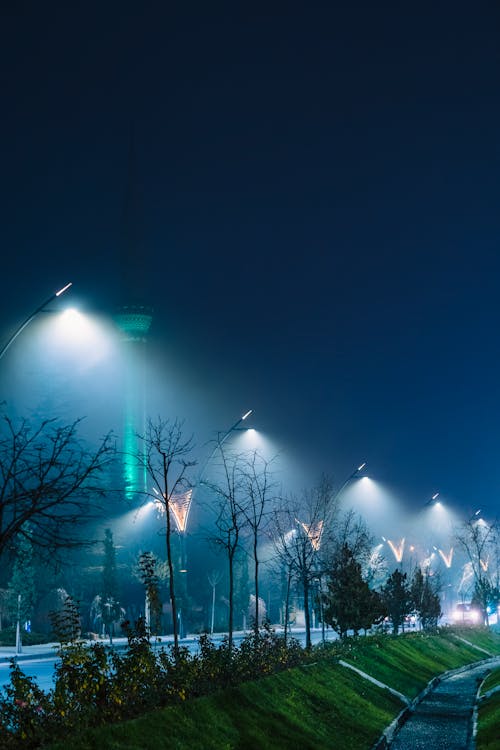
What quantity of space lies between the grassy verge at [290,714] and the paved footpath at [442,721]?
2.44 ft

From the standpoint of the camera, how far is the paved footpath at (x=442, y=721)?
92.3ft

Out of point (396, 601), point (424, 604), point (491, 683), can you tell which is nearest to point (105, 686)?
point (491, 683)

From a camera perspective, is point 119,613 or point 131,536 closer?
point 119,613

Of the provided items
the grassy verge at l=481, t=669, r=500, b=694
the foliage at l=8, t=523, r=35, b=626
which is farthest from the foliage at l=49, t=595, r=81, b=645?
the foliage at l=8, t=523, r=35, b=626

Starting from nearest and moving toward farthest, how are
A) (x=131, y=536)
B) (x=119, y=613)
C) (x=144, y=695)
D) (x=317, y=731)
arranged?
(x=144, y=695)
(x=317, y=731)
(x=119, y=613)
(x=131, y=536)

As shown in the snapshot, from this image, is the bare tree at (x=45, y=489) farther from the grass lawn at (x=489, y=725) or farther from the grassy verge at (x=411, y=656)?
the grassy verge at (x=411, y=656)

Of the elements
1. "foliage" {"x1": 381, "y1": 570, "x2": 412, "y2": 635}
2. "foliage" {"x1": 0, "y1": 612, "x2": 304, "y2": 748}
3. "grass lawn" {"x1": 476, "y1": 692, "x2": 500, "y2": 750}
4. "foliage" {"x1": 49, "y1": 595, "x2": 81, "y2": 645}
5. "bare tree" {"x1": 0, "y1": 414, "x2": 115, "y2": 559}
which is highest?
"bare tree" {"x1": 0, "y1": 414, "x2": 115, "y2": 559}

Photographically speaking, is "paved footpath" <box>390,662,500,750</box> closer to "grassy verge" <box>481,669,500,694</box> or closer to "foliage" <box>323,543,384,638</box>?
"grassy verge" <box>481,669,500,694</box>

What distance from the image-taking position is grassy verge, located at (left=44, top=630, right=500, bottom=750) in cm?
1670

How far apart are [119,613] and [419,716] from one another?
150ft

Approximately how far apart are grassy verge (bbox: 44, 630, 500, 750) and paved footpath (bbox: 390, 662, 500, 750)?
2.44 feet

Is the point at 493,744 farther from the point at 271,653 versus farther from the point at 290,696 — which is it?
the point at 271,653

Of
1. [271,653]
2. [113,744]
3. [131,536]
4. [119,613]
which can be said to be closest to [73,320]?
[271,653]

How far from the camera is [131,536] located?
105312 mm
